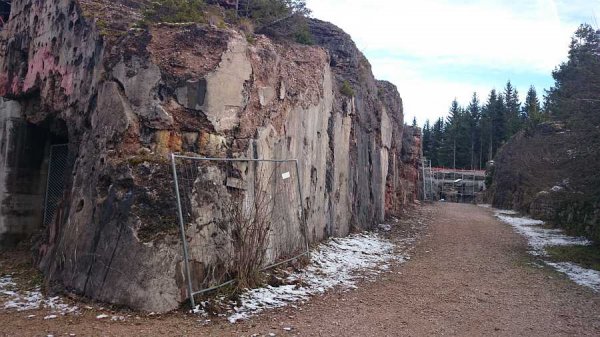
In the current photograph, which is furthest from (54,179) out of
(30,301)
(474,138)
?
(474,138)

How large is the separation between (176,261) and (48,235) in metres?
3.11

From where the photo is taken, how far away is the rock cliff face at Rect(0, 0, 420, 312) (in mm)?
6504

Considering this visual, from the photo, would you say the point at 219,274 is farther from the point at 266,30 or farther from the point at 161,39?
the point at 266,30

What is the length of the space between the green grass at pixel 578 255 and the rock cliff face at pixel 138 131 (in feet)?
17.1

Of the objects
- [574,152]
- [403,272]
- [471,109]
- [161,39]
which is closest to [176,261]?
[161,39]

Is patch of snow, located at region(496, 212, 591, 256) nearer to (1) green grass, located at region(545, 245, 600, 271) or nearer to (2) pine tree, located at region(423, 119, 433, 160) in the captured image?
(1) green grass, located at region(545, 245, 600, 271)

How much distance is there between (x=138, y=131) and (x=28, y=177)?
15.1ft

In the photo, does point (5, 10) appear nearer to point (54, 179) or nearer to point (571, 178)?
point (54, 179)

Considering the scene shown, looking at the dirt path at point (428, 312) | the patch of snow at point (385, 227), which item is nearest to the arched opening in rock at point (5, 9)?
the dirt path at point (428, 312)

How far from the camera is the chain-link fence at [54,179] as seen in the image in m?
10.2

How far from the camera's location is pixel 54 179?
10.4m

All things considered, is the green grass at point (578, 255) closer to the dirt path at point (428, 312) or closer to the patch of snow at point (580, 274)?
the patch of snow at point (580, 274)

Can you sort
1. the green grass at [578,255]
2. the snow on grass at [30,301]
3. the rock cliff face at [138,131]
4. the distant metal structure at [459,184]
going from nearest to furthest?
the snow on grass at [30,301], the rock cliff face at [138,131], the green grass at [578,255], the distant metal structure at [459,184]

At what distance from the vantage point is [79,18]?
8.84 metres
